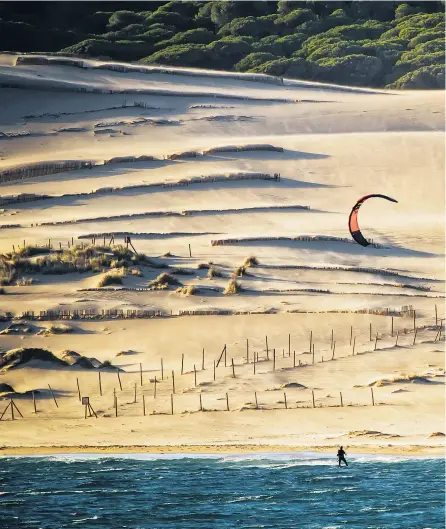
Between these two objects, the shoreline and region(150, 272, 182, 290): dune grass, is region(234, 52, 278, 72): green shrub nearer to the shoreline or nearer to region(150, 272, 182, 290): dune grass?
region(150, 272, 182, 290): dune grass

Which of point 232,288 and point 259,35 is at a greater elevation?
point 259,35

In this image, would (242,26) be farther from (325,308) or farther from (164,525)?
(164,525)

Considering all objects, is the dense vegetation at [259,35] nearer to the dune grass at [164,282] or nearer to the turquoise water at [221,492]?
the dune grass at [164,282]

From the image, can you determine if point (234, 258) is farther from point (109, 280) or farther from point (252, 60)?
point (252, 60)

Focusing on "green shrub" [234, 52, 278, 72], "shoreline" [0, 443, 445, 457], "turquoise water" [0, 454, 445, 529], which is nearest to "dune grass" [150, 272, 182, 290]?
"shoreline" [0, 443, 445, 457]

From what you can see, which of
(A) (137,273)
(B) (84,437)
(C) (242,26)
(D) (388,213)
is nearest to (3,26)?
(C) (242,26)

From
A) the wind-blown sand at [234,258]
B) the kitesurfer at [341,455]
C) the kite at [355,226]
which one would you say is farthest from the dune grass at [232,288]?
the kitesurfer at [341,455]

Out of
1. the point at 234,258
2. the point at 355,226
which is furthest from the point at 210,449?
the point at 234,258

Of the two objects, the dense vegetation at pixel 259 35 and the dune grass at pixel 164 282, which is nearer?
the dune grass at pixel 164 282
